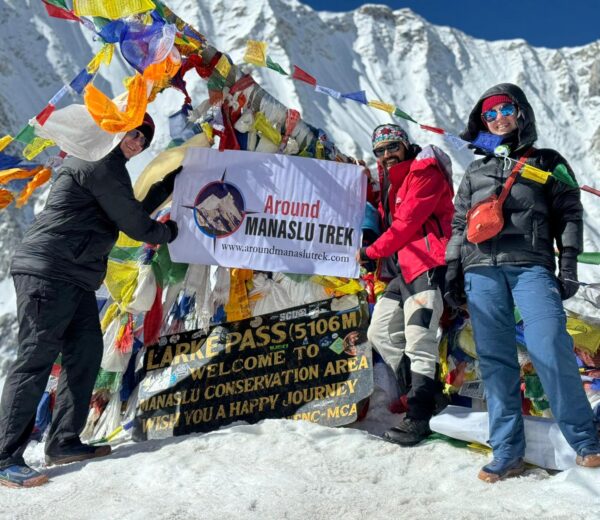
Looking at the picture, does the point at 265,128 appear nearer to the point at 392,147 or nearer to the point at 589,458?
the point at 392,147

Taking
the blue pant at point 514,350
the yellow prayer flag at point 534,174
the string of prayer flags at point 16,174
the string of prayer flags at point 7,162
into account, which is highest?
the string of prayer flags at point 7,162

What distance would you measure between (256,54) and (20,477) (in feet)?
8.81

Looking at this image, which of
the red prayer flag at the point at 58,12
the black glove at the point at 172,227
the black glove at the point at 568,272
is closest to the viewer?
the black glove at the point at 568,272

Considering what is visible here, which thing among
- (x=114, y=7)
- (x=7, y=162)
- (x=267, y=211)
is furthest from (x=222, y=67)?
(x=7, y=162)

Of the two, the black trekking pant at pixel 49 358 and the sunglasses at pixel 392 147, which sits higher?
the sunglasses at pixel 392 147

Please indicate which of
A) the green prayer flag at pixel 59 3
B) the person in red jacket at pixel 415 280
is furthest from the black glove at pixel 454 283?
the green prayer flag at pixel 59 3

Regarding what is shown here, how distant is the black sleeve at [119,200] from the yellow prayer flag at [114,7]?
800 millimetres

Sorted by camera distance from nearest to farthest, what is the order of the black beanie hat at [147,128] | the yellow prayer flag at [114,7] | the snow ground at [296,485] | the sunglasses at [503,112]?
1. the snow ground at [296,485]
2. the sunglasses at [503,112]
3. the yellow prayer flag at [114,7]
4. the black beanie hat at [147,128]

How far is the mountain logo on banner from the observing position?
165 inches

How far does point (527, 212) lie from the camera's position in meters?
2.84

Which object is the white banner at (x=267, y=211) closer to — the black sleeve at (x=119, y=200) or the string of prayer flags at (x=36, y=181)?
the black sleeve at (x=119, y=200)

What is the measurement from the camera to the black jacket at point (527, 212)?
2805mm

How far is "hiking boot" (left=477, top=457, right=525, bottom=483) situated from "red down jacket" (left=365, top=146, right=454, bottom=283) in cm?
110

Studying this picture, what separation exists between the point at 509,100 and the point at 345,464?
1788 millimetres
